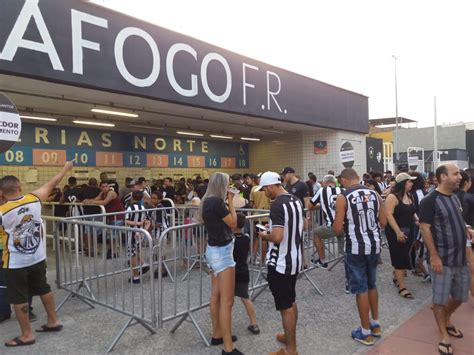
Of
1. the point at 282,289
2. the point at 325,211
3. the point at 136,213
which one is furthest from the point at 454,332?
the point at 136,213

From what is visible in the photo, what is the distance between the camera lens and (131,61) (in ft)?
26.2

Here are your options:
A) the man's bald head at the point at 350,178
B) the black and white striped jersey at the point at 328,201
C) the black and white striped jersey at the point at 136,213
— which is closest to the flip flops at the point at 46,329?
the black and white striped jersey at the point at 136,213

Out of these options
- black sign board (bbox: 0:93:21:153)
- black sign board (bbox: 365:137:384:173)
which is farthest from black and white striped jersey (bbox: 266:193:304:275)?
black sign board (bbox: 365:137:384:173)

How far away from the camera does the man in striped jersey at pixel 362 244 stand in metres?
4.17

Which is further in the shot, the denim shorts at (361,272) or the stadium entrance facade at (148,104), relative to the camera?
the stadium entrance facade at (148,104)

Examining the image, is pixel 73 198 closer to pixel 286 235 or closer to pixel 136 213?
pixel 136 213

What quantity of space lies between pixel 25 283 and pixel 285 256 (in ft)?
9.86

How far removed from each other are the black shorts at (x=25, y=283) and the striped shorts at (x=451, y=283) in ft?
14.7

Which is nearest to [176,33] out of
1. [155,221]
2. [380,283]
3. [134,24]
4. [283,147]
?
[134,24]

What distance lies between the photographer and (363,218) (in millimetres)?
4242

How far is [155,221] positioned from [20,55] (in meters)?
3.79

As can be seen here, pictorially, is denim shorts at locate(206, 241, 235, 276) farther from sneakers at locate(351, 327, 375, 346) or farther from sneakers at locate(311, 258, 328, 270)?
sneakers at locate(311, 258, 328, 270)

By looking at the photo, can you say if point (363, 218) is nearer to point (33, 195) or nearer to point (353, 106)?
point (33, 195)

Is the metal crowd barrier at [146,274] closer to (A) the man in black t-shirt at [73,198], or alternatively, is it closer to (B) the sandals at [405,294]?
(B) the sandals at [405,294]
